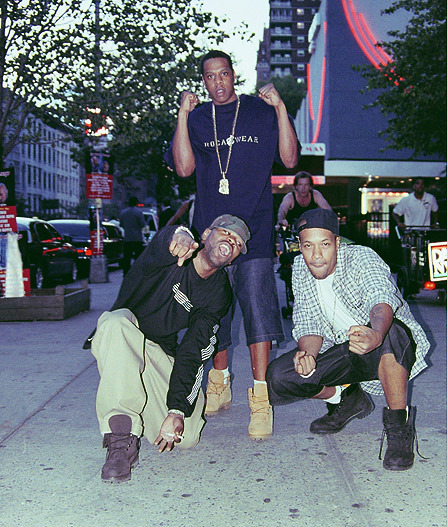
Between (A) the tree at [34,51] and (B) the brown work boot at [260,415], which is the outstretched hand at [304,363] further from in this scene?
(A) the tree at [34,51]

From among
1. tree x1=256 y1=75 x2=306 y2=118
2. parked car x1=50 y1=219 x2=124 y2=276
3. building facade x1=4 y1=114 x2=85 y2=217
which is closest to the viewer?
parked car x1=50 y1=219 x2=124 y2=276

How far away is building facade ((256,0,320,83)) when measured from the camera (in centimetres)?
13150

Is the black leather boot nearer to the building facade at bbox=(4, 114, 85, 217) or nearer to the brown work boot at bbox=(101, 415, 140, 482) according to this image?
the brown work boot at bbox=(101, 415, 140, 482)

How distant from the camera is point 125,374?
11.1 ft

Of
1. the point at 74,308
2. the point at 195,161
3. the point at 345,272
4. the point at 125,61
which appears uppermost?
the point at 125,61

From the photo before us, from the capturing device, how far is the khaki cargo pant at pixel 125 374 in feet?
11.1

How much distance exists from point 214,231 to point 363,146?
125ft

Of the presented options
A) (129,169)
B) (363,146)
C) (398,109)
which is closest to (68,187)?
(129,169)

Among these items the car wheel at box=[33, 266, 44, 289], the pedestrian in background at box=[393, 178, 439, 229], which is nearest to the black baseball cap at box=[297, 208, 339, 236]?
the pedestrian in background at box=[393, 178, 439, 229]

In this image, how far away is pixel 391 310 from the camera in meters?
3.50

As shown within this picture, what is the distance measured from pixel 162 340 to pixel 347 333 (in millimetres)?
970

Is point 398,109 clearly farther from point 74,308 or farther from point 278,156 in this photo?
point 278,156

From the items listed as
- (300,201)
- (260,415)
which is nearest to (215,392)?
(260,415)

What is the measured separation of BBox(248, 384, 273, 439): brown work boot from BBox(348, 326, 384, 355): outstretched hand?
1.02 metres
